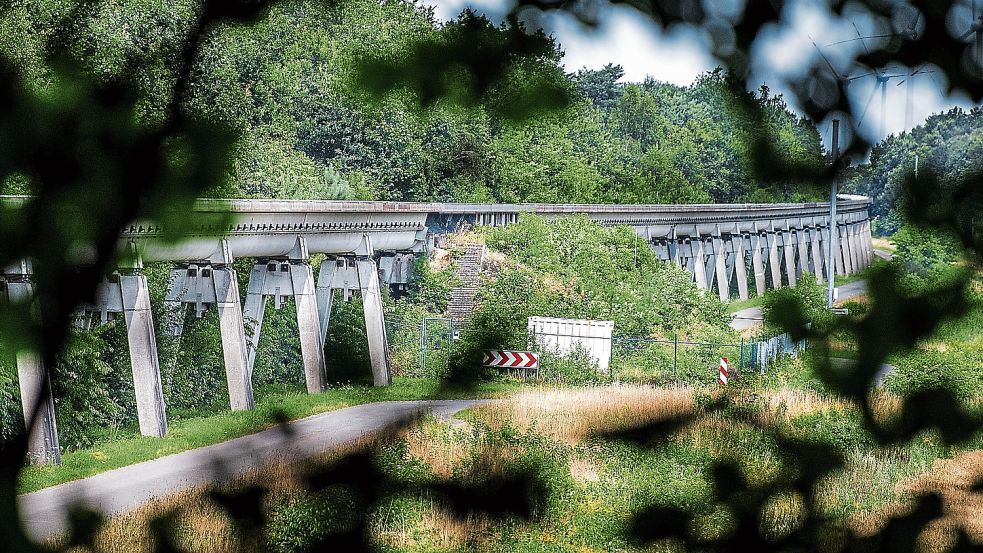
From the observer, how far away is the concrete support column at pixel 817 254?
2094mm

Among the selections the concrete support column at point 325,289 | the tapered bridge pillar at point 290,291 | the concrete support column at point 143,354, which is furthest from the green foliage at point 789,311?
the concrete support column at point 325,289

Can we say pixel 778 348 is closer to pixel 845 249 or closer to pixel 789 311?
pixel 789 311

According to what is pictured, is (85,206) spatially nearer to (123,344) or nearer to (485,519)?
(485,519)

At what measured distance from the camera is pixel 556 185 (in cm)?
224

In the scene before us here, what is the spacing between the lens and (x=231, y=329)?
1595 cm

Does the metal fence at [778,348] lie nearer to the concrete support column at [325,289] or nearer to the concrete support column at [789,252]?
the concrete support column at [789,252]

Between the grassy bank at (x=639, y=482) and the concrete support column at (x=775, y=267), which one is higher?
the concrete support column at (x=775, y=267)

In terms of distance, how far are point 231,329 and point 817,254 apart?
14442 millimetres

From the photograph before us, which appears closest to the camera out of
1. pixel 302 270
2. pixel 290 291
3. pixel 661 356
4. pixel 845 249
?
pixel 845 249

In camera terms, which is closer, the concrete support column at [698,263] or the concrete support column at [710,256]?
the concrete support column at [710,256]

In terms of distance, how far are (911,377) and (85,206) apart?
1.25 m

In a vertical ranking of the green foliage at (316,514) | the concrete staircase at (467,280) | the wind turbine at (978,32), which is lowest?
the concrete staircase at (467,280)

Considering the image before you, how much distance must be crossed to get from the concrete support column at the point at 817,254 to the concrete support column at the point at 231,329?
13.4 m

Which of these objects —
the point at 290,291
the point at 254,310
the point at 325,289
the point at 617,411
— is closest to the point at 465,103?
the point at 617,411
